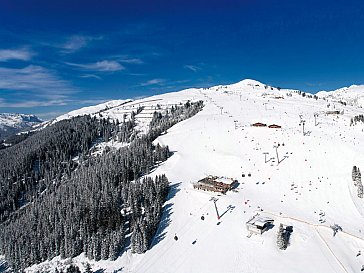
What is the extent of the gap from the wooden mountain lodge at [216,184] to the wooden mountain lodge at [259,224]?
17.4 meters

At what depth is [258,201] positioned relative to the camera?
216ft

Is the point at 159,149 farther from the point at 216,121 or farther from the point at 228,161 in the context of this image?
the point at 216,121

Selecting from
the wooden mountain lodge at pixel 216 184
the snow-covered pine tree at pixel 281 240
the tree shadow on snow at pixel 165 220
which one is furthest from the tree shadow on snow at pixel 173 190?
the snow-covered pine tree at pixel 281 240

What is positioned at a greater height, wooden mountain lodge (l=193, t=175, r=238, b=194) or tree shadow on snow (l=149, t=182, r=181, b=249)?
wooden mountain lodge (l=193, t=175, r=238, b=194)

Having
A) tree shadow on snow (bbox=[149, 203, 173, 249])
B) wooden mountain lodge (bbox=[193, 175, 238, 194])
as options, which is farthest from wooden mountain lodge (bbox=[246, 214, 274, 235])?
tree shadow on snow (bbox=[149, 203, 173, 249])

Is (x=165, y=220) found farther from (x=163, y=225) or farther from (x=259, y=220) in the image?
(x=259, y=220)

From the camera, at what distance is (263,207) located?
62.0 metres

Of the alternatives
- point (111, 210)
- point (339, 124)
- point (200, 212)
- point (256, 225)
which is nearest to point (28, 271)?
point (111, 210)

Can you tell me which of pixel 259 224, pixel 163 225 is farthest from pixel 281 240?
pixel 163 225

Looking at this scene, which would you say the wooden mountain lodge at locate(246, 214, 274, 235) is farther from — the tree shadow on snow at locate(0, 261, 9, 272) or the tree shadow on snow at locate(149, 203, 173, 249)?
the tree shadow on snow at locate(0, 261, 9, 272)

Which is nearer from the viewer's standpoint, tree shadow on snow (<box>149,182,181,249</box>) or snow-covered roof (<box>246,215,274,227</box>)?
snow-covered roof (<box>246,215,274,227</box>)

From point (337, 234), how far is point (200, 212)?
1070 inches

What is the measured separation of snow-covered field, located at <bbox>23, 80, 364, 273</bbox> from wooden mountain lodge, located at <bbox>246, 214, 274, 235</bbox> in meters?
1.07

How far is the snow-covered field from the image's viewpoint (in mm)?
46484
